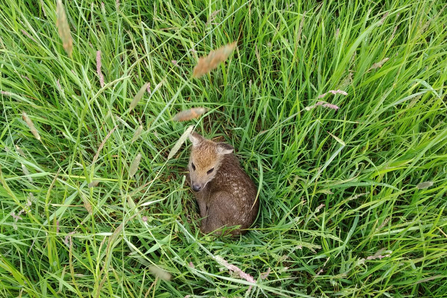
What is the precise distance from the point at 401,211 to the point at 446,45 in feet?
4.56

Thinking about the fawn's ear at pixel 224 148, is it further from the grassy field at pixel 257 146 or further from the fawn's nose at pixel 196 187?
the fawn's nose at pixel 196 187

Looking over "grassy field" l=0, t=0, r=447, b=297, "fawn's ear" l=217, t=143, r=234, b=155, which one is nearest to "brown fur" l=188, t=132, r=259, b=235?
"fawn's ear" l=217, t=143, r=234, b=155

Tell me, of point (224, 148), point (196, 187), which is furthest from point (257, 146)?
point (196, 187)

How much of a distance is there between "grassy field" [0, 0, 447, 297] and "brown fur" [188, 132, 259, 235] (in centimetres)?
13

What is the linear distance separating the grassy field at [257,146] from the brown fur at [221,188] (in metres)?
0.13

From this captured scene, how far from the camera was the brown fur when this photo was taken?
2.95 meters

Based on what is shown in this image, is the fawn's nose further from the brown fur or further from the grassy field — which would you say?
the grassy field

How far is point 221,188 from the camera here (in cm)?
315

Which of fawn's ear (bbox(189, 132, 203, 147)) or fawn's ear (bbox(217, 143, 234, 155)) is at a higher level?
fawn's ear (bbox(189, 132, 203, 147))

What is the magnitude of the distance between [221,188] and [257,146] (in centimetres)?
50

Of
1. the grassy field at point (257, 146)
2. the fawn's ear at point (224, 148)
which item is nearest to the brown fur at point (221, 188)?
the fawn's ear at point (224, 148)

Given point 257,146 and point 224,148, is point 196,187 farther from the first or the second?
point 257,146

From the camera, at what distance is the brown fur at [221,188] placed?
2947mm

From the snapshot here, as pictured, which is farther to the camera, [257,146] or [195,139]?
[257,146]
